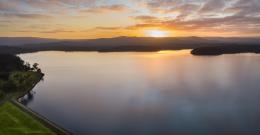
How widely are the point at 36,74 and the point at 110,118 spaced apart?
86.2m

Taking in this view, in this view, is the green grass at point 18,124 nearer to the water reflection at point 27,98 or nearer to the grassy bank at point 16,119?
the grassy bank at point 16,119

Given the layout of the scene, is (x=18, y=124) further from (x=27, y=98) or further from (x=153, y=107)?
(x=27, y=98)

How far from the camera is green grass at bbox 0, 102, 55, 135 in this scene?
4888 cm

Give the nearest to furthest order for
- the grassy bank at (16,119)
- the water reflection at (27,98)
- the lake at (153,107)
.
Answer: the grassy bank at (16,119) < the lake at (153,107) < the water reflection at (27,98)

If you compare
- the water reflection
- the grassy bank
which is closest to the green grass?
the grassy bank

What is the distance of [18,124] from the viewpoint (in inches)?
2087

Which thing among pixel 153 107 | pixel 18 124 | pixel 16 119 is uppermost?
pixel 16 119

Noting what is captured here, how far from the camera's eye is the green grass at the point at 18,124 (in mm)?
48875

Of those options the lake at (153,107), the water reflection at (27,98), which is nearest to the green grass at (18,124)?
the lake at (153,107)

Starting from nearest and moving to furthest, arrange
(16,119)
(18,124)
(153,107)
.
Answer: (18,124) < (16,119) < (153,107)

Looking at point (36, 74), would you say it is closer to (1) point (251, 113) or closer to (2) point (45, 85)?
(2) point (45, 85)

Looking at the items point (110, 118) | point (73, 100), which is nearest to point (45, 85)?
point (73, 100)

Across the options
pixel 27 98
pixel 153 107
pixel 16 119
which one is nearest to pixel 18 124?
pixel 16 119

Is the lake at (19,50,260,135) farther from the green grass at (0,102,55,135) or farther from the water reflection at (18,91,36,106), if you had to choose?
the green grass at (0,102,55,135)
